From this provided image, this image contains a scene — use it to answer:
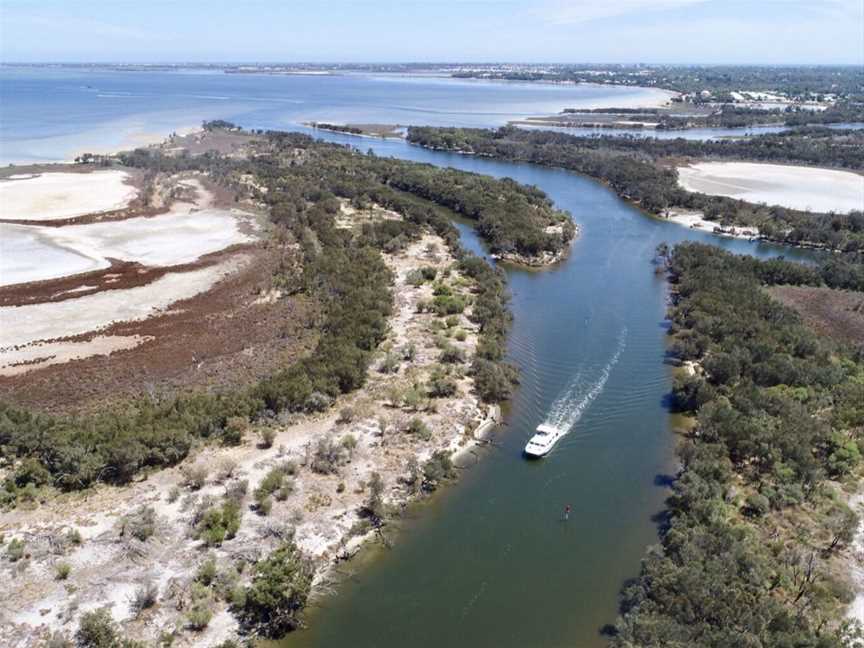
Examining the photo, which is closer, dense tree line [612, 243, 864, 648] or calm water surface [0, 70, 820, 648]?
dense tree line [612, 243, 864, 648]

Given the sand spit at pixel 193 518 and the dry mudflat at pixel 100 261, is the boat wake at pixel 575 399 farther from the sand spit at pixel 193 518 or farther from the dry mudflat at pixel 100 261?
the dry mudflat at pixel 100 261

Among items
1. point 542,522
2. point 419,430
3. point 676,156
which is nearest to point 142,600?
point 419,430

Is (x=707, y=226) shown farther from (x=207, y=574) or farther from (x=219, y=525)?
(x=207, y=574)

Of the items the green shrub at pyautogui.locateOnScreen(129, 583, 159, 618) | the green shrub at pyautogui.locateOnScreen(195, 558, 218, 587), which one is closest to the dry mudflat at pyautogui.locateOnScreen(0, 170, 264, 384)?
the green shrub at pyautogui.locateOnScreen(129, 583, 159, 618)

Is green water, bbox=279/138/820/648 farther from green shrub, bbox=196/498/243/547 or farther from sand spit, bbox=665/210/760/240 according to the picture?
sand spit, bbox=665/210/760/240

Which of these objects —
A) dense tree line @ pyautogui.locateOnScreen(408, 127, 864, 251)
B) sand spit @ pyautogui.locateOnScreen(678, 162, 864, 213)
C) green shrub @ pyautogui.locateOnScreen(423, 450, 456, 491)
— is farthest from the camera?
sand spit @ pyautogui.locateOnScreen(678, 162, 864, 213)

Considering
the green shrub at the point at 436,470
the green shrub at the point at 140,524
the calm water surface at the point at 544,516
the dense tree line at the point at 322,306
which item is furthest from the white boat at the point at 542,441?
the green shrub at the point at 140,524
